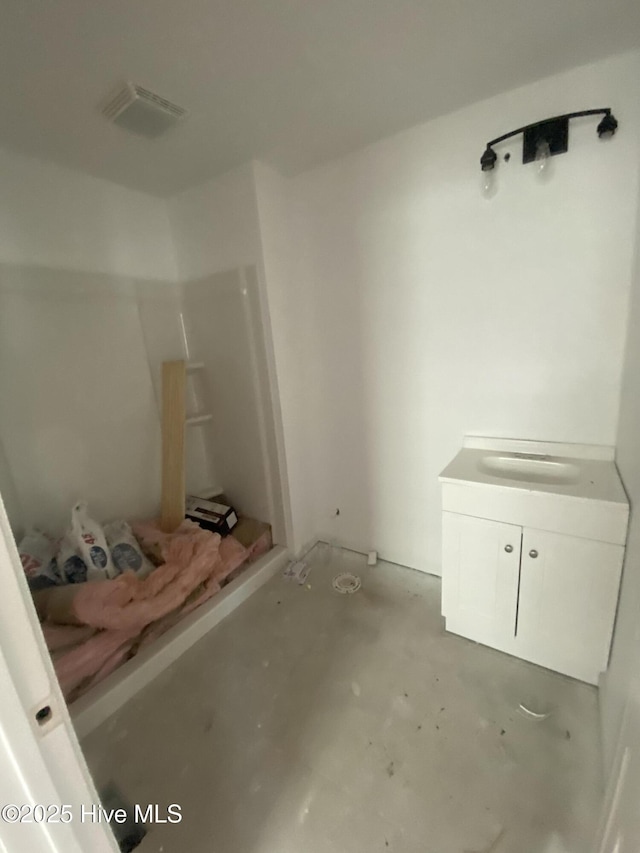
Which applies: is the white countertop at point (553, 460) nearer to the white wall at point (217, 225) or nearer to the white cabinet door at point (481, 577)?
the white cabinet door at point (481, 577)

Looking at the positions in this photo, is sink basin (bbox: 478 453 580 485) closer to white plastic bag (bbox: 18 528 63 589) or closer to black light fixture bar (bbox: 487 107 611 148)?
black light fixture bar (bbox: 487 107 611 148)

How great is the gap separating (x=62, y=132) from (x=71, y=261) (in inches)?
22.8

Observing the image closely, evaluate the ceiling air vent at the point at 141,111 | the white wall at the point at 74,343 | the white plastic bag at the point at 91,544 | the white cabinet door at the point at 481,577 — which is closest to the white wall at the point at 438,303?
the white cabinet door at the point at 481,577

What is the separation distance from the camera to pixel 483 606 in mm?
1529

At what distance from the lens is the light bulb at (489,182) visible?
151 cm

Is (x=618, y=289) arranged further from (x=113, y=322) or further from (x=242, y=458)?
(x=113, y=322)

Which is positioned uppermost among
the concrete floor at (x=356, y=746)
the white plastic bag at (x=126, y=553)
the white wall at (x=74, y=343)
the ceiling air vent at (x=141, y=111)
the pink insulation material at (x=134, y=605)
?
the ceiling air vent at (x=141, y=111)

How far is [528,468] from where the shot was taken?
5.31 feet

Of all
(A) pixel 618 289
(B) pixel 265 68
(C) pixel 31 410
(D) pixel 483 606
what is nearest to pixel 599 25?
(A) pixel 618 289

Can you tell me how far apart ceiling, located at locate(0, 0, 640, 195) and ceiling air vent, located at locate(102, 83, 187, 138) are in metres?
0.04

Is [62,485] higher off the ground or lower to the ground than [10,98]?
lower

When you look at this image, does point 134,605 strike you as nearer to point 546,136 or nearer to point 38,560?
point 38,560

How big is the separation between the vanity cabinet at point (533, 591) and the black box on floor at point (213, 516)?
1.30 metres

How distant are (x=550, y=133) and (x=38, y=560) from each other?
109 inches
